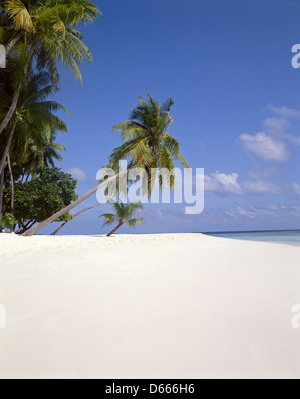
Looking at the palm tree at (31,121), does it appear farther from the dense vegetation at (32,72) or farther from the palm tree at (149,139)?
the palm tree at (149,139)

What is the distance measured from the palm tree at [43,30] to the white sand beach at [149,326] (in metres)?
7.95

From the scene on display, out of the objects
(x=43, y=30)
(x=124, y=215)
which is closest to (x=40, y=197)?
(x=124, y=215)

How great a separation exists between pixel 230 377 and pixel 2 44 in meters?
10.7

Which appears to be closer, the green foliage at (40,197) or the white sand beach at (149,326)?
the white sand beach at (149,326)

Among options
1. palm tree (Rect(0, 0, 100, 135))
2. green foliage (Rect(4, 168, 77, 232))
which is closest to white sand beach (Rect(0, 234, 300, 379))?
palm tree (Rect(0, 0, 100, 135))

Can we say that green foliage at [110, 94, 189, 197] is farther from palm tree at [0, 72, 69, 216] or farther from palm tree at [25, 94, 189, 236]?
palm tree at [0, 72, 69, 216]

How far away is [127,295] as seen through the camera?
1996 millimetres

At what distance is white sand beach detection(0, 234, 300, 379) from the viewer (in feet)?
3.63

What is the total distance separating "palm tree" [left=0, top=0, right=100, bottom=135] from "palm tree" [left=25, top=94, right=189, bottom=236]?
364 centimetres

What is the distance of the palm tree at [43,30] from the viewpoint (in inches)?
292

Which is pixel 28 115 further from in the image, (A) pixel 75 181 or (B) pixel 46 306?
(B) pixel 46 306

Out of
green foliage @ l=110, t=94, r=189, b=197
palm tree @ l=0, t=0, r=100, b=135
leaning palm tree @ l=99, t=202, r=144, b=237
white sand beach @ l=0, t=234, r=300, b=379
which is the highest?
palm tree @ l=0, t=0, r=100, b=135

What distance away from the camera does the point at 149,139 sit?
12766 millimetres

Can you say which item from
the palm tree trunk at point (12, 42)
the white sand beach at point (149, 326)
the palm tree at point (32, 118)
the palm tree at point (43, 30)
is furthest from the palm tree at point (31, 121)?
the white sand beach at point (149, 326)
